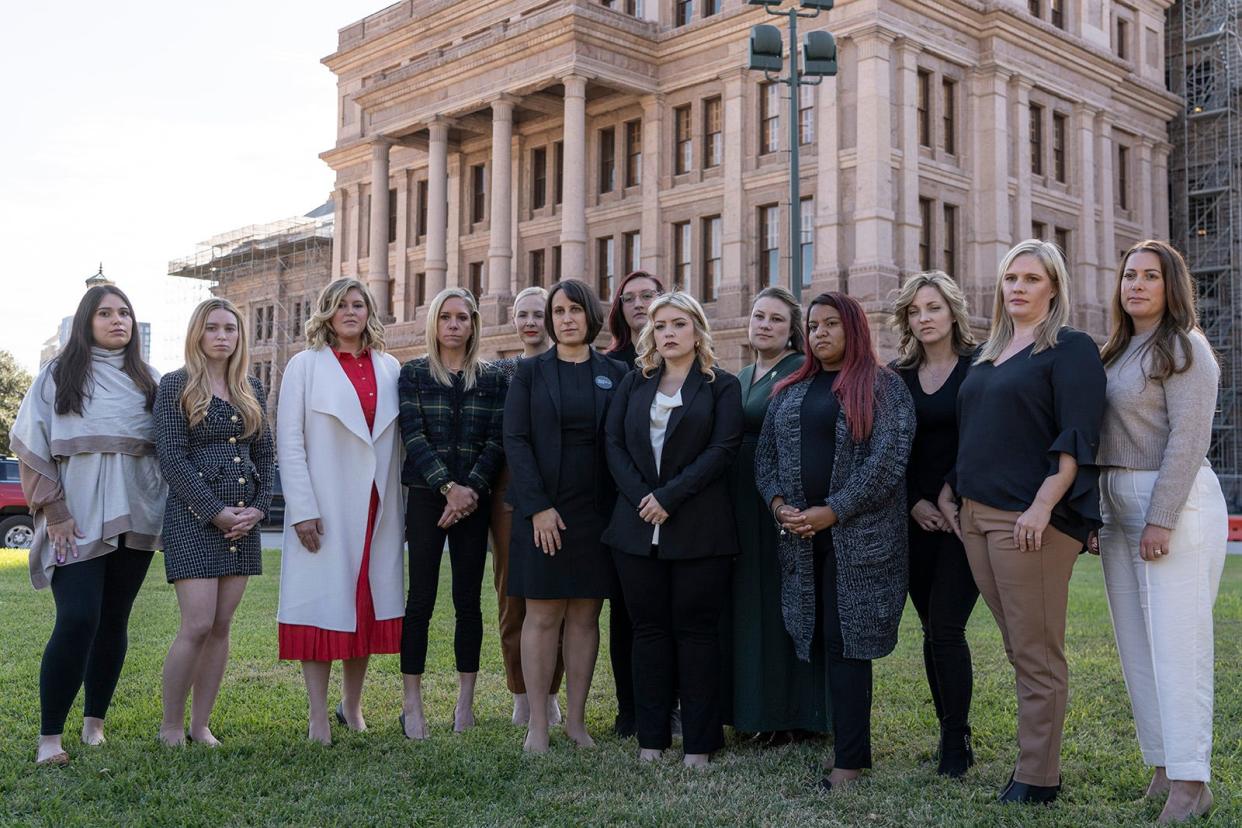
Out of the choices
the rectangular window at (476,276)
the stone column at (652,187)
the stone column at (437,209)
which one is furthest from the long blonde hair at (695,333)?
the rectangular window at (476,276)

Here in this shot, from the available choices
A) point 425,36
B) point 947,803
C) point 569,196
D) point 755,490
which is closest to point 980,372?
point 755,490

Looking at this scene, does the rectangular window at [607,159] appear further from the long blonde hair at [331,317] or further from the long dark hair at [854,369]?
the long dark hair at [854,369]

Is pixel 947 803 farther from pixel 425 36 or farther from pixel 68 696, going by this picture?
pixel 425 36

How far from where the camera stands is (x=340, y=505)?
21.6ft

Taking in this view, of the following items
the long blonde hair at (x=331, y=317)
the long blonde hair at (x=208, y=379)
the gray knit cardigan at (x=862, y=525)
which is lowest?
the gray knit cardigan at (x=862, y=525)

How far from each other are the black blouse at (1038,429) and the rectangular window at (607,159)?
34.0 metres

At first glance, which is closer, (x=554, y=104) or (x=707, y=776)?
(x=707, y=776)

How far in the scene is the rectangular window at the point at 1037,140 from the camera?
3647 cm

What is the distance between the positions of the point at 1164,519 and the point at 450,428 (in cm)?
371

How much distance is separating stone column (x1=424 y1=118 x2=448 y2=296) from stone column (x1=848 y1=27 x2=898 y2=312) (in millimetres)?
14355

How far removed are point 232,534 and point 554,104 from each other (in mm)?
33484

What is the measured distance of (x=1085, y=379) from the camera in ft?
17.1

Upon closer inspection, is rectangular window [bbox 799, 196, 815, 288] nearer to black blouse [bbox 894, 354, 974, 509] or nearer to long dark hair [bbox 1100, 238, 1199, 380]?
black blouse [bbox 894, 354, 974, 509]

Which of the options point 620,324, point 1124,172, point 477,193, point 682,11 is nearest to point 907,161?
point 682,11
